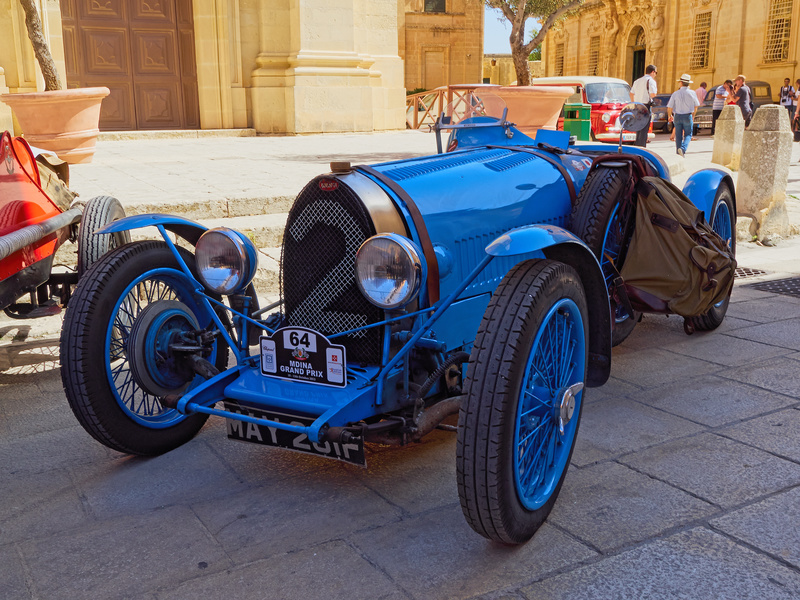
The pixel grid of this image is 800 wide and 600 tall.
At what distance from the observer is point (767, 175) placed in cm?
826

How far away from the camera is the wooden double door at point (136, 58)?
12898mm

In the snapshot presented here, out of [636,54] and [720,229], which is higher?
[636,54]

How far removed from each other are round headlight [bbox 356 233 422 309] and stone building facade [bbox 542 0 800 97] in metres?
31.5

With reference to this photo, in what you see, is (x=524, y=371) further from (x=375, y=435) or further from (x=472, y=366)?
(x=375, y=435)

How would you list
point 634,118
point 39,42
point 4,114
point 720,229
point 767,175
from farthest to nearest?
point 4,114
point 39,42
point 767,175
point 720,229
point 634,118

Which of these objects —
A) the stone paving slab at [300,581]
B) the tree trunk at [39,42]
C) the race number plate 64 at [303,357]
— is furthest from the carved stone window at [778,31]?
the stone paving slab at [300,581]

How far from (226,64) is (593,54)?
112 feet

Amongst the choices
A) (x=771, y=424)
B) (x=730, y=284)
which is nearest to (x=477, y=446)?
(x=771, y=424)

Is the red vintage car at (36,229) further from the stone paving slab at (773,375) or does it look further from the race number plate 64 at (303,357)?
the stone paving slab at (773,375)

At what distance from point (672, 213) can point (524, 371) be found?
1952 mm

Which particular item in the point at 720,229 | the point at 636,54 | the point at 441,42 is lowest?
the point at 720,229

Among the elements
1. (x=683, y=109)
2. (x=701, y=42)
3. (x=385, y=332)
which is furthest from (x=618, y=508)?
(x=701, y=42)

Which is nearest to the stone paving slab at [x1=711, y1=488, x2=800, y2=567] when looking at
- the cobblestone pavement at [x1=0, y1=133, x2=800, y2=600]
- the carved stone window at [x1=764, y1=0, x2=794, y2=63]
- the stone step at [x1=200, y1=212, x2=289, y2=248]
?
the cobblestone pavement at [x1=0, y1=133, x2=800, y2=600]

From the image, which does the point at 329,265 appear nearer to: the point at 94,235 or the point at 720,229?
the point at 94,235
